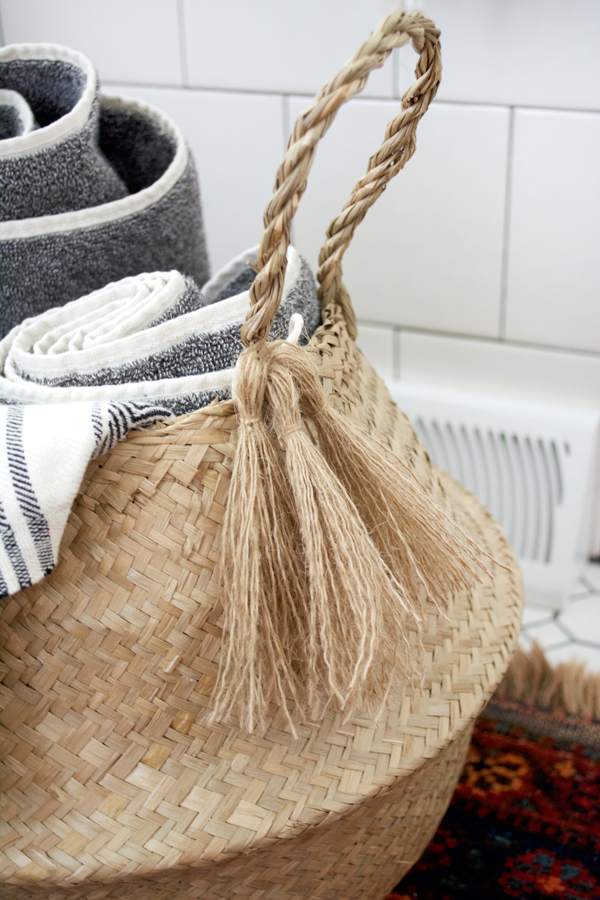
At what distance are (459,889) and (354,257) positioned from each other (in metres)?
0.78

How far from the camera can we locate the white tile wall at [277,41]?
3.08ft

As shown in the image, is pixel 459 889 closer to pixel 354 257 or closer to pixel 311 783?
pixel 311 783

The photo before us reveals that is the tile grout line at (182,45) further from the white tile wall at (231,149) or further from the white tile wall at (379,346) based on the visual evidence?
the white tile wall at (379,346)

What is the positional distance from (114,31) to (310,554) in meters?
0.99

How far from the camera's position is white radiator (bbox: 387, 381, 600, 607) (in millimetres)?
971

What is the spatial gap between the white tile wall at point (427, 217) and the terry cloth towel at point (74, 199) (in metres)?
0.38

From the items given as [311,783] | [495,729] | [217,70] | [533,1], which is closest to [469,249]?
[533,1]

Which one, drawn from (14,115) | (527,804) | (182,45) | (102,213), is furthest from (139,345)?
(182,45)

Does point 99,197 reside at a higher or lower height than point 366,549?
higher

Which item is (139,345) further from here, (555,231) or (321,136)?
(555,231)

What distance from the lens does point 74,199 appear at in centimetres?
60

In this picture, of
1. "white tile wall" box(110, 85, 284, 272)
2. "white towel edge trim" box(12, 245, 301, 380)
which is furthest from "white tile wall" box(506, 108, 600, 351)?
"white towel edge trim" box(12, 245, 301, 380)

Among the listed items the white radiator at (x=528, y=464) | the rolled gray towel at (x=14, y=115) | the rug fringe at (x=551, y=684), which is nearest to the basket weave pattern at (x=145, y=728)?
the rolled gray towel at (x=14, y=115)

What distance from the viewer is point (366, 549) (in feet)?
1.46
